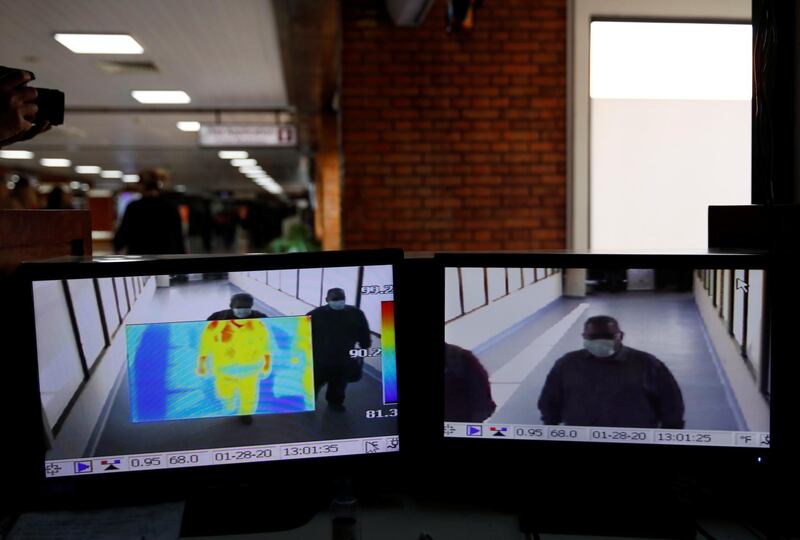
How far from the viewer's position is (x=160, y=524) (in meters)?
1.39

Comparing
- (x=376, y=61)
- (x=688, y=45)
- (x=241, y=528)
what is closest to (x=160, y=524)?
(x=241, y=528)

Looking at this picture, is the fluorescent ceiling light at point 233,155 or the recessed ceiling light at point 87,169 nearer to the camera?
the fluorescent ceiling light at point 233,155

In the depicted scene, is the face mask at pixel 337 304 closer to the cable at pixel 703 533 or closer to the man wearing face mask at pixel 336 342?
the man wearing face mask at pixel 336 342

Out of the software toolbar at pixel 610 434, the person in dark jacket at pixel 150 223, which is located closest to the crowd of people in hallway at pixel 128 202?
the person in dark jacket at pixel 150 223

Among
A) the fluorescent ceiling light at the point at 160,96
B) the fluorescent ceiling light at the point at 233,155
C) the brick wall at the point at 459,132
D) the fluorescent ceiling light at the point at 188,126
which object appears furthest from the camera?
the fluorescent ceiling light at the point at 233,155

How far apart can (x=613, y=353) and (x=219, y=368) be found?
72 centimetres

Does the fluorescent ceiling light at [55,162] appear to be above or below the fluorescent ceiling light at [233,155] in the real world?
above

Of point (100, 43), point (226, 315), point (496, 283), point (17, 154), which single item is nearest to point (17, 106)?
point (226, 315)

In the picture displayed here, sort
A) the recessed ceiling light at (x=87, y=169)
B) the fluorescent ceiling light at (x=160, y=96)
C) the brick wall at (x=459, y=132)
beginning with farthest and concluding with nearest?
the recessed ceiling light at (x=87, y=169), the fluorescent ceiling light at (x=160, y=96), the brick wall at (x=459, y=132)

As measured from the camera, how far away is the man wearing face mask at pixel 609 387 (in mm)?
1383

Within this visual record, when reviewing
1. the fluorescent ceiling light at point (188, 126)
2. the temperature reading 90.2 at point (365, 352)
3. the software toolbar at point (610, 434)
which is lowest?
the software toolbar at point (610, 434)

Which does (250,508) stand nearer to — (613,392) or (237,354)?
(237,354)

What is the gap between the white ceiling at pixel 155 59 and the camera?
5375mm

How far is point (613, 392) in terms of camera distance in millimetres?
1399
